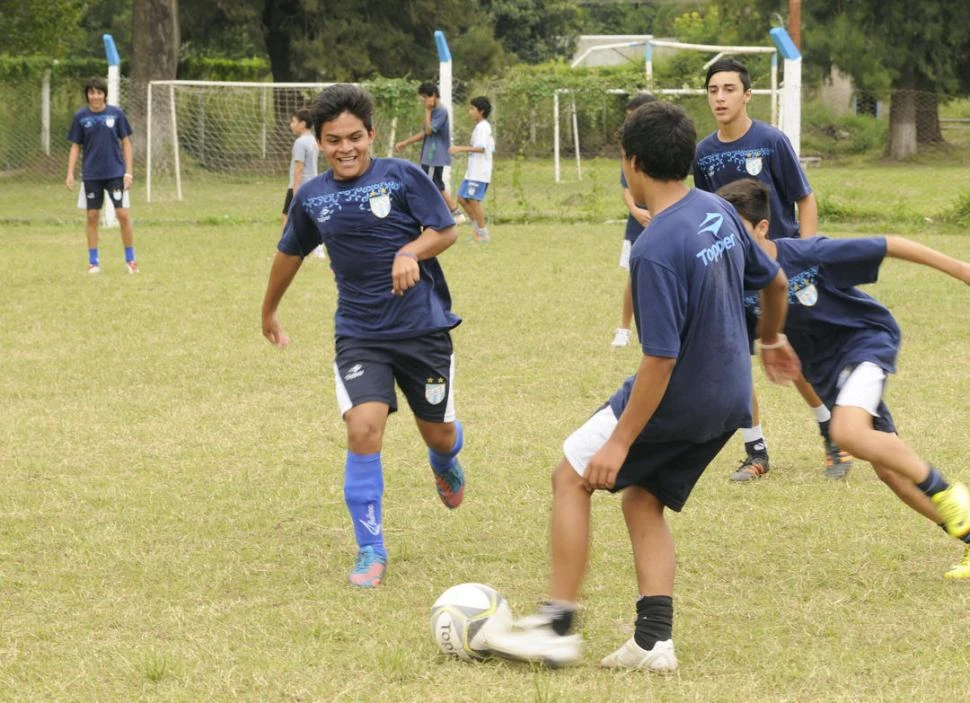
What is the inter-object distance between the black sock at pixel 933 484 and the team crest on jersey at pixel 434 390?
1.69 meters

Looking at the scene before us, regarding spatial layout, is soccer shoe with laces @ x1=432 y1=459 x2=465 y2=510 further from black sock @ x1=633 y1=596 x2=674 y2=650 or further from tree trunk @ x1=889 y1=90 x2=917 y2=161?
tree trunk @ x1=889 y1=90 x2=917 y2=161

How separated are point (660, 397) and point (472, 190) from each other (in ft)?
40.6

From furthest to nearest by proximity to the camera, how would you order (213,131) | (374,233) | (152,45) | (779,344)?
1. (152,45)
2. (213,131)
3. (374,233)
4. (779,344)

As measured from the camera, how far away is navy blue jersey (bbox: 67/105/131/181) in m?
13.2

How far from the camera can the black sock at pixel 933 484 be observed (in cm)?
462

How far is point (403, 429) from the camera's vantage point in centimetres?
740

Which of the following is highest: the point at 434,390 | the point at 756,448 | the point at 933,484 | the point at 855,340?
the point at 855,340

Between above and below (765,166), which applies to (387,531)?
below

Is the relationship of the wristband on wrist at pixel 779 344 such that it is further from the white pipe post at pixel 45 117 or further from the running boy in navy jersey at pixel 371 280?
the white pipe post at pixel 45 117

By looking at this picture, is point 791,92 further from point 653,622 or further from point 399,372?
point 653,622

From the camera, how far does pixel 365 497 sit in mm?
4898

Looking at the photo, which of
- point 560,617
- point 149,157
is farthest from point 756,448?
point 149,157

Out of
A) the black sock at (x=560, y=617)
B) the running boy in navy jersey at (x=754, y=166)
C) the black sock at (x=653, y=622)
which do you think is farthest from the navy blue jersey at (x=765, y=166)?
the black sock at (x=560, y=617)

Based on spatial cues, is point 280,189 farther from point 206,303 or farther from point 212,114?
point 206,303
